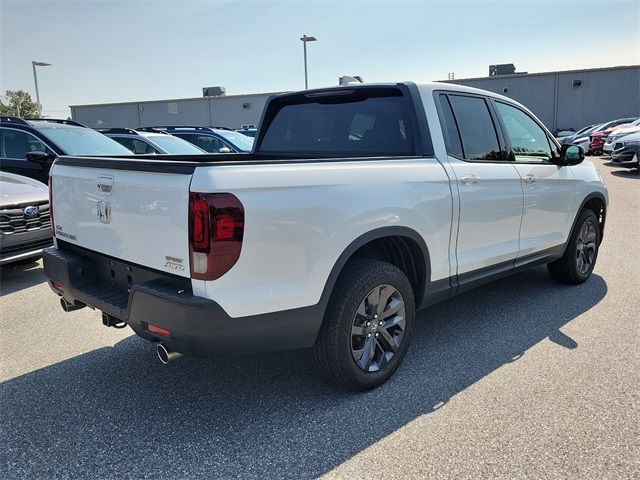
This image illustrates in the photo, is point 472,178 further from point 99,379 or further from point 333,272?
point 99,379

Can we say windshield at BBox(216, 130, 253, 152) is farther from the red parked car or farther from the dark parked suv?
the red parked car

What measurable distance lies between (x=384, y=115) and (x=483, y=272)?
141cm

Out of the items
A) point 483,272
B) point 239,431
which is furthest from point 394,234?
point 239,431

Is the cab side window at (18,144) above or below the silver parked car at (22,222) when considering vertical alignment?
above

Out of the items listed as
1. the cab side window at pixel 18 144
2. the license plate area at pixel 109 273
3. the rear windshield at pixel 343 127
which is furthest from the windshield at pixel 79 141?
the license plate area at pixel 109 273

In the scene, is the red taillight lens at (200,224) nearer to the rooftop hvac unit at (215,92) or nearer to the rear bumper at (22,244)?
the rear bumper at (22,244)

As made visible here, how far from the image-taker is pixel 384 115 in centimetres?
372

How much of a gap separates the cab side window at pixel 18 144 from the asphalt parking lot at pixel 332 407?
3568 millimetres

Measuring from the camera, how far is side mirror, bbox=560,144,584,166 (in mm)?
4754

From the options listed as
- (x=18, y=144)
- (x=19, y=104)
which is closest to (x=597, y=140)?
(x=18, y=144)

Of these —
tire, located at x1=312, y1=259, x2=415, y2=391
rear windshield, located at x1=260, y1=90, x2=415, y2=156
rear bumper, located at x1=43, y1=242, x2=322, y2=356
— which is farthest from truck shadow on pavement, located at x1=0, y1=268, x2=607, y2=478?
rear windshield, located at x1=260, y1=90, x2=415, y2=156

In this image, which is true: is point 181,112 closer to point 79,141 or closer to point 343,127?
point 79,141

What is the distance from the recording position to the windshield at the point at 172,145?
31.6ft

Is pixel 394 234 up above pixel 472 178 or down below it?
below
